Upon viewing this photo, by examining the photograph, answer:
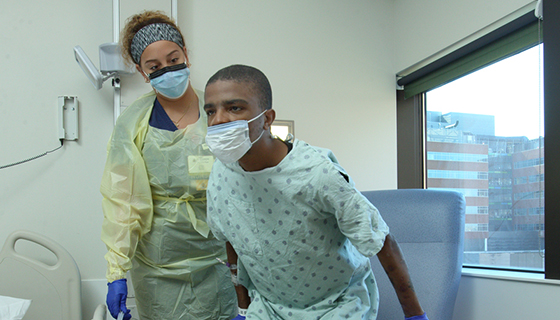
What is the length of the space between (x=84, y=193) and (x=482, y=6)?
2.15 m

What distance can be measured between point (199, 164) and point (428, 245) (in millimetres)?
904

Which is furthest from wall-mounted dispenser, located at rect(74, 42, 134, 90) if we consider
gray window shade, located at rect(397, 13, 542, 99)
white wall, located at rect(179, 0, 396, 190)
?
gray window shade, located at rect(397, 13, 542, 99)

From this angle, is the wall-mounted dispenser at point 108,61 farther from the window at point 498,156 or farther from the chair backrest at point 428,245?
the window at point 498,156

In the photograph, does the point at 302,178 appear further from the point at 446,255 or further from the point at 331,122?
the point at 331,122

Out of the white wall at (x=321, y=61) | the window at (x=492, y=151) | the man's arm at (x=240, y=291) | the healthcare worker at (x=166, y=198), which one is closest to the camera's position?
the man's arm at (x=240, y=291)

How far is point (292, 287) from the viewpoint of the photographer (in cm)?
107

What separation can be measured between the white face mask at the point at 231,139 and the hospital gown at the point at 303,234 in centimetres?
8

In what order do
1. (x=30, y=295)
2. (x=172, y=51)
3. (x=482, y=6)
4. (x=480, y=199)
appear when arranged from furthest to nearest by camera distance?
(x=480, y=199) < (x=482, y=6) < (x=30, y=295) < (x=172, y=51)

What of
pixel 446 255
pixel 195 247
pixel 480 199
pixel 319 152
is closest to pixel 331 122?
pixel 480 199

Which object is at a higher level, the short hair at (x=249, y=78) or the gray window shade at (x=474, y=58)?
the gray window shade at (x=474, y=58)

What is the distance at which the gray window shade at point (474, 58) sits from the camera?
1863 mm

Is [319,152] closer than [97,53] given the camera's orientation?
Yes

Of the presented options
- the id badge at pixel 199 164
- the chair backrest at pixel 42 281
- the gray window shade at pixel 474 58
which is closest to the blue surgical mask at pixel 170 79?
the id badge at pixel 199 164

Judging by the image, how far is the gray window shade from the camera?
1863 mm
